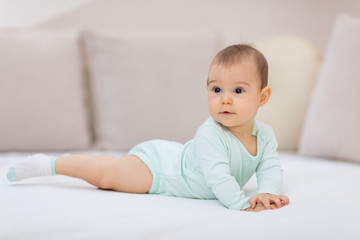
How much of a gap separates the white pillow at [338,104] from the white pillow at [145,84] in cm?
47

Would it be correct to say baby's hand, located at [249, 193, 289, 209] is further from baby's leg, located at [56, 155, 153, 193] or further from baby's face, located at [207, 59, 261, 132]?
baby's leg, located at [56, 155, 153, 193]

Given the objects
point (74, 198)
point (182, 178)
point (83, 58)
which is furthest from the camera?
point (83, 58)

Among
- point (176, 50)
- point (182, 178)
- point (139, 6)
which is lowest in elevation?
point (182, 178)

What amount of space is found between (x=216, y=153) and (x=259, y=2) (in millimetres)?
1783

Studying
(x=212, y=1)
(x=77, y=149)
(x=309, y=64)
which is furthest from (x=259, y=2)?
(x=77, y=149)

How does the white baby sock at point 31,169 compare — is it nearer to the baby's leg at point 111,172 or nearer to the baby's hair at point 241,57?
the baby's leg at point 111,172

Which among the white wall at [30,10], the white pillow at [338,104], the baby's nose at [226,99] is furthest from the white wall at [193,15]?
the baby's nose at [226,99]

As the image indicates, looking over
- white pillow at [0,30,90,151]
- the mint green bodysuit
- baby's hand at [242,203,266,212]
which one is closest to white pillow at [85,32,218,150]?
white pillow at [0,30,90,151]

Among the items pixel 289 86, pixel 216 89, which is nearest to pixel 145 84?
pixel 289 86

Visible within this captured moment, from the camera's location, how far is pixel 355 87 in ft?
5.17

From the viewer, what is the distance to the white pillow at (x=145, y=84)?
1867 millimetres

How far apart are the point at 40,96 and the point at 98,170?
0.87 m

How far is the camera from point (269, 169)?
105 cm

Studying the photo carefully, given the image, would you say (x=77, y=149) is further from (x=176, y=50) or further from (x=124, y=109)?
(x=176, y=50)
